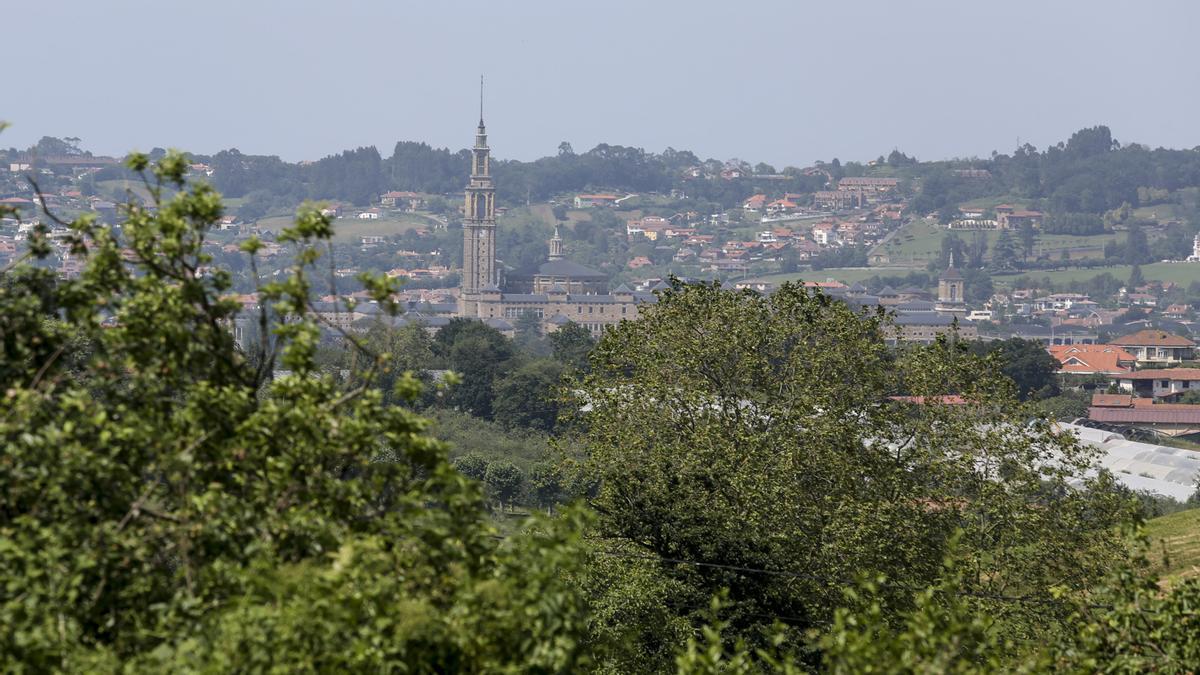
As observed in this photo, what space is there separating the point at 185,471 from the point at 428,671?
4.47 ft

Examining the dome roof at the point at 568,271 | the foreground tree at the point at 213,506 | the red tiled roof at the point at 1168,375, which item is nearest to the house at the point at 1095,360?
the red tiled roof at the point at 1168,375

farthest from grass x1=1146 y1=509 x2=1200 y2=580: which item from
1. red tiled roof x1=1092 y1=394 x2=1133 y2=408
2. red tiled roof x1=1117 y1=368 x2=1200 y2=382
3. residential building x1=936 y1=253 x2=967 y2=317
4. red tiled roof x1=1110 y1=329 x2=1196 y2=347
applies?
residential building x1=936 y1=253 x2=967 y2=317

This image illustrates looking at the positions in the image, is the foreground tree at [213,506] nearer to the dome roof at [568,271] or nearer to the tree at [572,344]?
the tree at [572,344]

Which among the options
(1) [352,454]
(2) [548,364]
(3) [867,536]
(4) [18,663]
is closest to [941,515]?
(3) [867,536]

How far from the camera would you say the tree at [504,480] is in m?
49.8

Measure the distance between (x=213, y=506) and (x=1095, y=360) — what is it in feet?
351

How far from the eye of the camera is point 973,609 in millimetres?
15828

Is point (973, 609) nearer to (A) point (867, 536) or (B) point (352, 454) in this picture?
(A) point (867, 536)

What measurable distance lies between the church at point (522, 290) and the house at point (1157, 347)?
52377 millimetres

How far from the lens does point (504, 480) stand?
164 ft

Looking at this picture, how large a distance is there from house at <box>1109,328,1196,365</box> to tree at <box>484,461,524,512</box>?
71.7 m

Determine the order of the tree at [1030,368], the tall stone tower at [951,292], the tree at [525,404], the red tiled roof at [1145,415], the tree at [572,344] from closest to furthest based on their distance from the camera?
the tree at [525,404] < the red tiled roof at [1145,415] < the tree at [1030,368] < the tree at [572,344] < the tall stone tower at [951,292]

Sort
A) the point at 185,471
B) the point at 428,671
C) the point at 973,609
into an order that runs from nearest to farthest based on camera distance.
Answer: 1. the point at 428,671
2. the point at 185,471
3. the point at 973,609

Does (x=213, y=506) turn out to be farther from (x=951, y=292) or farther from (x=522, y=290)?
(x=951, y=292)
